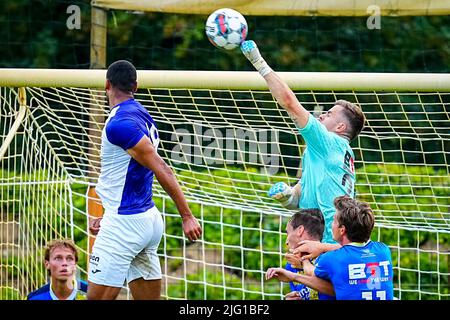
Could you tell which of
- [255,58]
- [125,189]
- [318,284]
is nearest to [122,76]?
[125,189]

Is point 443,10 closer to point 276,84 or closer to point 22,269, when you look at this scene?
point 276,84

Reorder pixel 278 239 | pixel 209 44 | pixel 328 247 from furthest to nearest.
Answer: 1. pixel 209 44
2. pixel 278 239
3. pixel 328 247

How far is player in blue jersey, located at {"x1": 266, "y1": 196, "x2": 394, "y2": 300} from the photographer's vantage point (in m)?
5.72

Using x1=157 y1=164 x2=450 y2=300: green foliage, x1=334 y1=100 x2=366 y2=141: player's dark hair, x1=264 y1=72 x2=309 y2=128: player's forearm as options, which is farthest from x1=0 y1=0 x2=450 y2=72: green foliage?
x1=264 y1=72 x2=309 y2=128: player's forearm

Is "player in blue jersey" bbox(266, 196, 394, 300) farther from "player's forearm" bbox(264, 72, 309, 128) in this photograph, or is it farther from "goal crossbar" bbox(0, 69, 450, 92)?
"goal crossbar" bbox(0, 69, 450, 92)

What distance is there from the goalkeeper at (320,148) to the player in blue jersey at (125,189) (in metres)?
0.71

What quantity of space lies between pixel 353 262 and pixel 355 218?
0.24 m

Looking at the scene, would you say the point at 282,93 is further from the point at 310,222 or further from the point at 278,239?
the point at 278,239

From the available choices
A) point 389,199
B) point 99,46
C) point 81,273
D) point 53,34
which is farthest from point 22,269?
point 53,34

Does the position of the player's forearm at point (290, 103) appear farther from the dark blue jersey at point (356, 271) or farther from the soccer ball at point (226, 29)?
the dark blue jersey at point (356, 271)

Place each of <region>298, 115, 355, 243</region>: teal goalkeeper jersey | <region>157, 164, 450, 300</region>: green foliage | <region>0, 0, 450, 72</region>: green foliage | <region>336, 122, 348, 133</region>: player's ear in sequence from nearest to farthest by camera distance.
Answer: <region>298, 115, 355, 243</region>: teal goalkeeper jersey, <region>336, 122, 348, 133</region>: player's ear, <region>157, 164, 450, 300</region>: green foliage, <region>0, 0, 450, 72</region>: green foliage

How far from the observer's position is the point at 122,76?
6.23m

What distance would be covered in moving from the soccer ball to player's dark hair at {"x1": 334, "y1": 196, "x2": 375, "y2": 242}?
1.18m

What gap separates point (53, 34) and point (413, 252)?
6.06 metres
